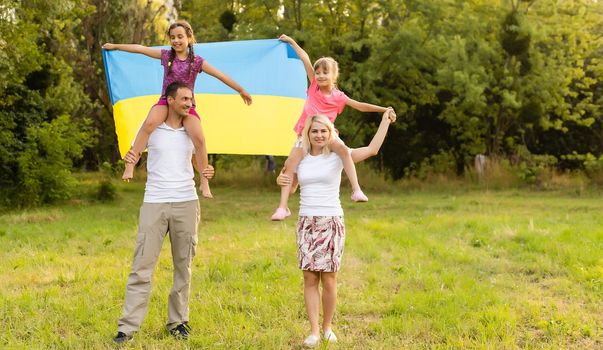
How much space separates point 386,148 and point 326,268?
58.2 ft

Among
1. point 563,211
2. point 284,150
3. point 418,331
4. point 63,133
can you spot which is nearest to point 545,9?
point 563,211

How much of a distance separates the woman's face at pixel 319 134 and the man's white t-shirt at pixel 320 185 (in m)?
0.11

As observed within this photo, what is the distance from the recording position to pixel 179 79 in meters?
5.61

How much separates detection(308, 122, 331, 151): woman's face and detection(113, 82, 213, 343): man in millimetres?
971

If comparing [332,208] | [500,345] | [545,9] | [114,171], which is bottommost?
[114,171]

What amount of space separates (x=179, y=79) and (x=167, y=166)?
2.52 feet

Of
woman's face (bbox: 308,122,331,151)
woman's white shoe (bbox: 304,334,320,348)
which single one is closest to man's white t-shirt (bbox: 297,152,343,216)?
woman's face (bbox: 308,122,331,151)

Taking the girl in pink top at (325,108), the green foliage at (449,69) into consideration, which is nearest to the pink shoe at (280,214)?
the girl in pink top at (325,108)

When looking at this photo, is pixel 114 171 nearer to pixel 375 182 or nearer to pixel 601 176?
pixel 375 182

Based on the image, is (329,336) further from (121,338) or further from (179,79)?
(179,79)

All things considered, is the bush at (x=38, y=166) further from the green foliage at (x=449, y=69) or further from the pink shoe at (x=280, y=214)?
the pink shoe at (x=280, y=214)

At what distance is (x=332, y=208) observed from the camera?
16.9ft

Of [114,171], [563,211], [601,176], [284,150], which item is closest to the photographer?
[284,150]

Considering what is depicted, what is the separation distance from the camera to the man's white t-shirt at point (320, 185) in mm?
5133
